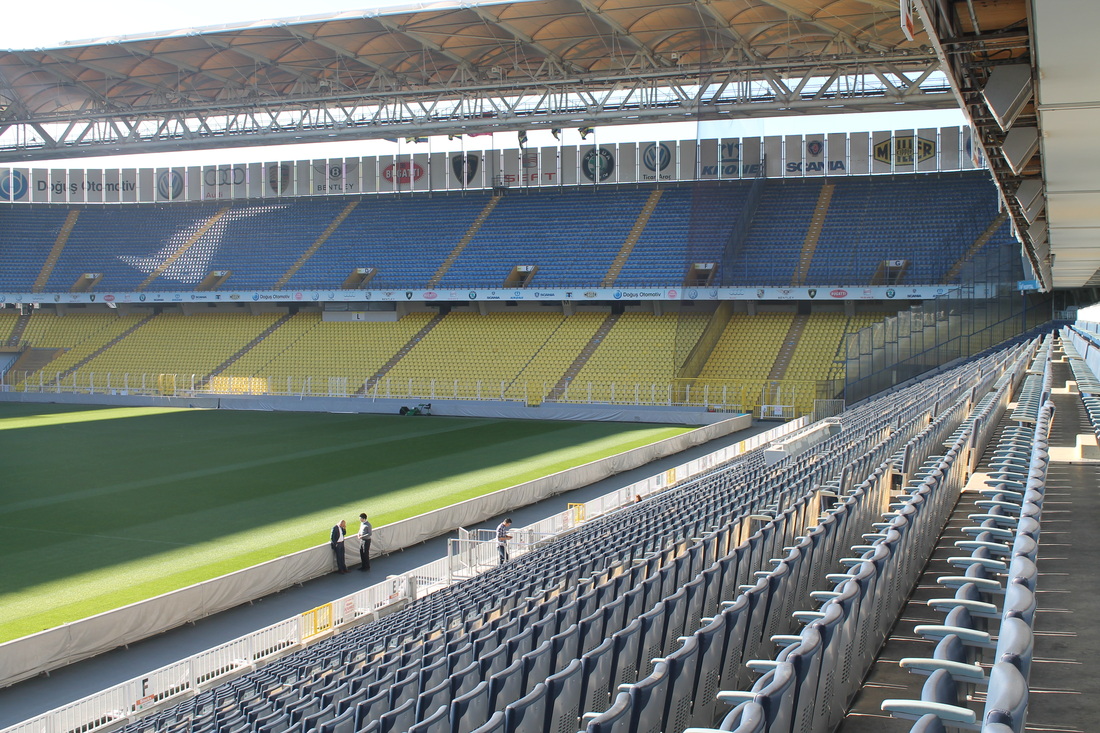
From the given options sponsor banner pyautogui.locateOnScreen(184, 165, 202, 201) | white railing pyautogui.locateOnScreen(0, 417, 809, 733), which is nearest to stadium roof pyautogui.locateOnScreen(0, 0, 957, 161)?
sponsor banner pyautogui.locateOnScreen(184, 165, 202, 201)

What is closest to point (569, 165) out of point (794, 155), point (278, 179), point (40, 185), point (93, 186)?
point (794, 155)

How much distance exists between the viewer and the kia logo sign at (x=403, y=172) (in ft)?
156

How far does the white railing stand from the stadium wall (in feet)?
3.35

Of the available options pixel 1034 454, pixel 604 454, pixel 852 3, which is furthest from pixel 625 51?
pixel 1034 454

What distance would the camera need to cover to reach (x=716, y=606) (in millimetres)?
5805

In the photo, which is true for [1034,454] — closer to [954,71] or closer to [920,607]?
[920,607]

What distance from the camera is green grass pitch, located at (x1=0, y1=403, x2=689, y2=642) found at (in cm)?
1341

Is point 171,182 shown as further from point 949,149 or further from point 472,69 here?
point 949,149

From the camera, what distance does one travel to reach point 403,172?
4781 cm

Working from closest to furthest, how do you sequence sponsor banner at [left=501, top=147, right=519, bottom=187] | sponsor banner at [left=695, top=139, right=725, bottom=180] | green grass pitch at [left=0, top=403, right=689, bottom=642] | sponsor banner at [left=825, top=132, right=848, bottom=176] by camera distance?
green grass pitch at [left=0, top=403, right=689, bottom=642], sponsor banner at [left=825, top=132, right=848, bottom=176], sponsor banner at [left=695, top=139, right=725, bottom=180], sponsor banner at [left=501, top=147, right=519, bottom=187]

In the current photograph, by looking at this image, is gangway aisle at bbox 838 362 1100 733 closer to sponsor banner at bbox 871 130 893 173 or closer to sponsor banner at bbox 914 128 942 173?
sponsor banner at bbox 914 128 942 173

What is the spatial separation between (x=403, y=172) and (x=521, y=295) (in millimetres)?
12795

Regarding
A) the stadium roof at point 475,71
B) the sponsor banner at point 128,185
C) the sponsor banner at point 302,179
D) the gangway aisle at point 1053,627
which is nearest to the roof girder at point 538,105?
the stadium roof at point 475,71

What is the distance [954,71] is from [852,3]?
19.6m
